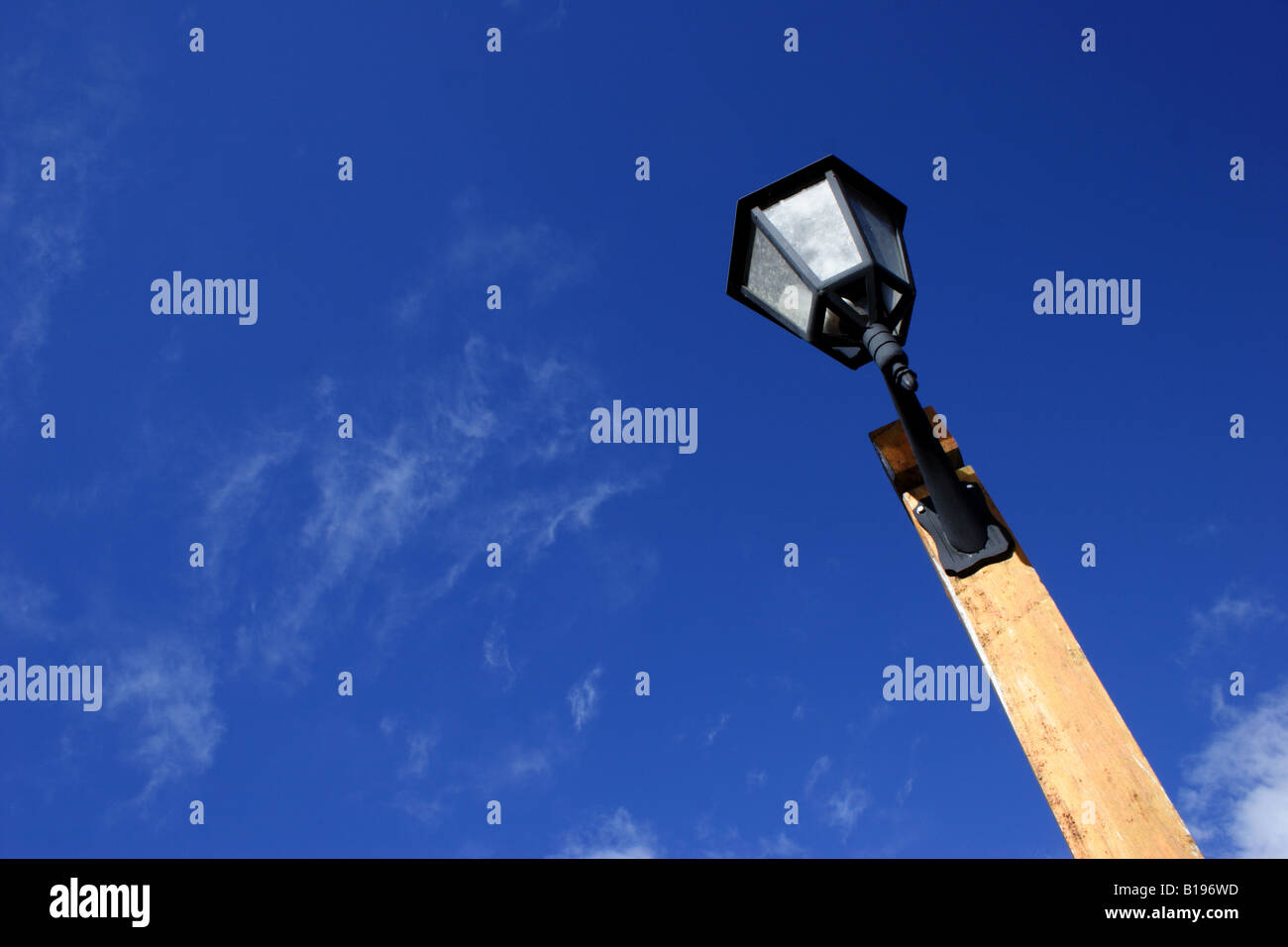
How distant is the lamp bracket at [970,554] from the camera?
2.00m

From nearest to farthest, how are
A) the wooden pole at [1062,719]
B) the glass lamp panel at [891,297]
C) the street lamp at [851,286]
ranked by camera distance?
1. the wooden pole at [1062,719]
2. the street lamp at [851,286]
3. the glass lamp panel at [891,297]

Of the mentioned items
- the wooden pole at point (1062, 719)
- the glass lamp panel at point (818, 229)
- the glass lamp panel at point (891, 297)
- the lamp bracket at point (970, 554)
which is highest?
the glass lamp panel at point (818, 229)

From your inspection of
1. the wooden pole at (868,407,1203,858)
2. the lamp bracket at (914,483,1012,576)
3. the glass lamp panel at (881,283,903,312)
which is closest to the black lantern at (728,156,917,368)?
the glass lamp panel at (881,283,903,312)

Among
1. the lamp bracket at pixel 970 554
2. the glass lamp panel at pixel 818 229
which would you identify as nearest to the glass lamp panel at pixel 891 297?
the glass lamp panel at pixel 818 229

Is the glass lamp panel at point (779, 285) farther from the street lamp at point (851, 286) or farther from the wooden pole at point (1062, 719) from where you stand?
the wooden pole at point (1062, 719)

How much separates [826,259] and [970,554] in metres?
0.99

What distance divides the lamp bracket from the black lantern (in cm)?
52

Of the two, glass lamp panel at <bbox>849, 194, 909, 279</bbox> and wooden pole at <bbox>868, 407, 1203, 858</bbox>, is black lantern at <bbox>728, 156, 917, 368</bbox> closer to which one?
glass lamp panel at <bbox>849, 194, 909, 279</bbox>

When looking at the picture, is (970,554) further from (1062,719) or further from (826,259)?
(826,259)

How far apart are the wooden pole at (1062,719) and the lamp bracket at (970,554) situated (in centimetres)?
2
